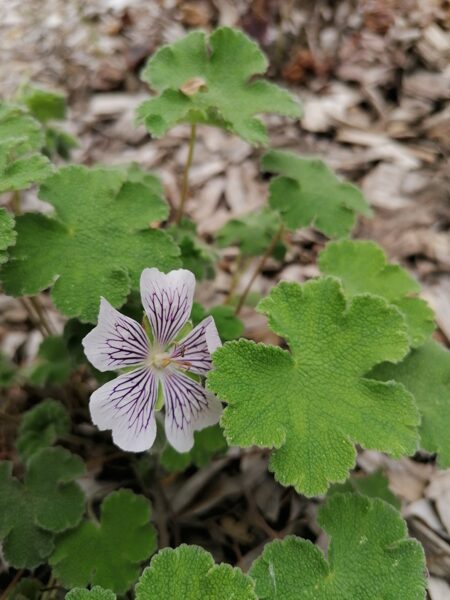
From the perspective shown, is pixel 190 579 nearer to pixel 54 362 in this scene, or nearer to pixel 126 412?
pixel 126 412

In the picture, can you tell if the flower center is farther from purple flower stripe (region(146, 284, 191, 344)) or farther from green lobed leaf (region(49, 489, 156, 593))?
green lobed leaf (region(49, 489, 156, 593))

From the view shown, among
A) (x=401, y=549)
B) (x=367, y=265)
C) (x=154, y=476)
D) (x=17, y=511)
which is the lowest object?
(x=154, y=476)

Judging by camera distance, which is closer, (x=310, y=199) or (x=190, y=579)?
(x=190, y=579)

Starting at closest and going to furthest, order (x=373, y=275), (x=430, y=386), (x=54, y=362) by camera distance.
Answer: (x=430, y=386)
(x=373, y=275)
(x=54, y=362)

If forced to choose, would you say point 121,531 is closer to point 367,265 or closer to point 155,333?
point 155,333

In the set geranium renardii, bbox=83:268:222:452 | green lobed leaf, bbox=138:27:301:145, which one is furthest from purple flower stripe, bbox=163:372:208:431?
green lobed leaf, bbox=138:27:301:145

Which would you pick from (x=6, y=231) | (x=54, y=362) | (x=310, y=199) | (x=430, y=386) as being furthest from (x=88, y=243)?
(x=430, y=386)

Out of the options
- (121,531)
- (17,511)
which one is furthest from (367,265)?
(17,511)
